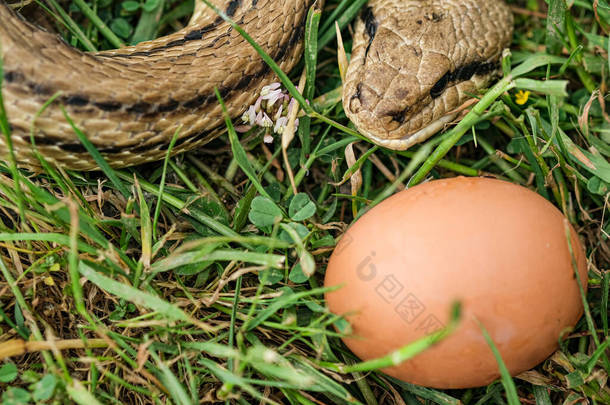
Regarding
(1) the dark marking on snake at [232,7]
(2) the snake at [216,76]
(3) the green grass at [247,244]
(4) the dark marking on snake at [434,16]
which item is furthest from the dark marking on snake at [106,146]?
(4) the dark marking on snake at [434,16]

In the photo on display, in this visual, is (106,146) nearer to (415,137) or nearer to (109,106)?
(109,106)

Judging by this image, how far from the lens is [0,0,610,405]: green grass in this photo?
1997 mm

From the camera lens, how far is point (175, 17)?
2.79 metres

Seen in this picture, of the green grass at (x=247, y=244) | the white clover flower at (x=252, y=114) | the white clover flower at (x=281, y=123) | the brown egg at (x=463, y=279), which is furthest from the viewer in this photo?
the white clover flower at (x=281, y=123)

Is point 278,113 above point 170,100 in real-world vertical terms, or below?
below

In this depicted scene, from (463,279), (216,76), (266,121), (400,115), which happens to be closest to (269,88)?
(266,121)

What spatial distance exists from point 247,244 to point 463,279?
0.90m

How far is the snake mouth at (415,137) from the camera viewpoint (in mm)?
2355

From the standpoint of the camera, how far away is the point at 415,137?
7.92ft

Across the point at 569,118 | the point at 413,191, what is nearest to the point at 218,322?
the point at 413,191

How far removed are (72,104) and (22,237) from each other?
0.54 m

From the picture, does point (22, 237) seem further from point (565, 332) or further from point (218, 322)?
point (565, 332)

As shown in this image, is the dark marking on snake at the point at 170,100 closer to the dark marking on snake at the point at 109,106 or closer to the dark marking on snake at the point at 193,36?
the dark marking on snake at the point at 109,106

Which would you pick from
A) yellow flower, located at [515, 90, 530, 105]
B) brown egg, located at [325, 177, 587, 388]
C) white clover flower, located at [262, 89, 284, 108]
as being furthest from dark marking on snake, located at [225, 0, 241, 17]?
yellow flower, located at [515, 90, 530, 105]
